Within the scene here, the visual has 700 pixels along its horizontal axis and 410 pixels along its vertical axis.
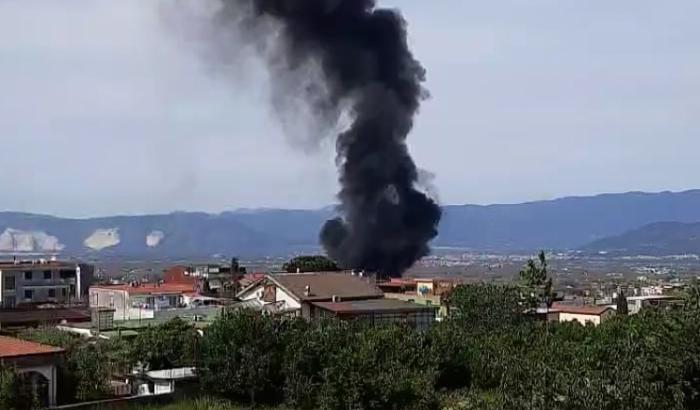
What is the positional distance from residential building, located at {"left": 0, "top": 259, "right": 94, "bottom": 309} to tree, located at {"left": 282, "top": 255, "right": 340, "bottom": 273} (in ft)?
44.8

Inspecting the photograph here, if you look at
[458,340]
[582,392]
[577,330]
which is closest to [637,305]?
[577,330]

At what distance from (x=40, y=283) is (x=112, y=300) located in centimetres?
683

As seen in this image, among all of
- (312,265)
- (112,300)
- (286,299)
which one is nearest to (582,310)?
(312,265)

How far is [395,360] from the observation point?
30.7 m

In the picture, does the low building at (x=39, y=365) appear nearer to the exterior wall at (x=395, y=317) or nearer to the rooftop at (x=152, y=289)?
the exterior wall at (x=395, y=317)

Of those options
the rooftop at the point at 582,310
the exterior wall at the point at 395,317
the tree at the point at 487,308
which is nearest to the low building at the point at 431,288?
the rooftop at the point at 582,310

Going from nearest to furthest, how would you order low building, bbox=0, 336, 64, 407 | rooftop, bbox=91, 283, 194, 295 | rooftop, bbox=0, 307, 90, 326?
low building, bbox=0, 336, 64, 407 < rooftop, bbox=0, 307, 90, 326 < rooftop, bbox=91, 283, 194, 295

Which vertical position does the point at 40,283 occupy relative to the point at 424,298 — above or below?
above

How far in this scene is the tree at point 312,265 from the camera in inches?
2422

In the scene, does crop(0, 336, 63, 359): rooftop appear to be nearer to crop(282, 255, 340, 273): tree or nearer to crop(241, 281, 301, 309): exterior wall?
crop(241, 281, 301, 309): exterior wall

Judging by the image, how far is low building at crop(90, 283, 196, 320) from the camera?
57.0m

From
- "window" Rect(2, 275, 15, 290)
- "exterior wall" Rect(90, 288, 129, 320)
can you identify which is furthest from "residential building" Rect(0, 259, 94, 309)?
"exterior wall" Rect(90, 288, 129, 320)

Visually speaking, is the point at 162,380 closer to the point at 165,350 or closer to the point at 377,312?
the point at 165,350

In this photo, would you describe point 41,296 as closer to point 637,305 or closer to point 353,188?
point 353,188
